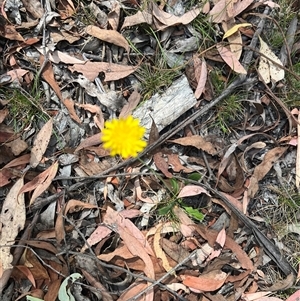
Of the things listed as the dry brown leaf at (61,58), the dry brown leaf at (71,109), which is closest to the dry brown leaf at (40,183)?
the dry brown leaf at (71,109)

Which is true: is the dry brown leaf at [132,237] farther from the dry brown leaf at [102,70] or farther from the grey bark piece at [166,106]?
the dry brown leaf at [102,70]

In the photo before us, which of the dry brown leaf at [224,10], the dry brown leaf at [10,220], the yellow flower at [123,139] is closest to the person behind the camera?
the yellow flower at [123,139]

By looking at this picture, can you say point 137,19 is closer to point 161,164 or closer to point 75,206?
point 161,164

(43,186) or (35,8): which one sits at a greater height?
(35,8)

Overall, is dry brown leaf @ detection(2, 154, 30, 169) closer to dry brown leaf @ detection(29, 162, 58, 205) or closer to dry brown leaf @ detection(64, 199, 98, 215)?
dry brown leaf @ detection(29, 162, 58, 205)

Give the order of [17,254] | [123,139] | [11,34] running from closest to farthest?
[123,139] < [17,254] < [11,34]

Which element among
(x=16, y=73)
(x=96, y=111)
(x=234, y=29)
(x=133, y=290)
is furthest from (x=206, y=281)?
(x=16, y=73)

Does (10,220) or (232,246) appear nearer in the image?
(10,220)
